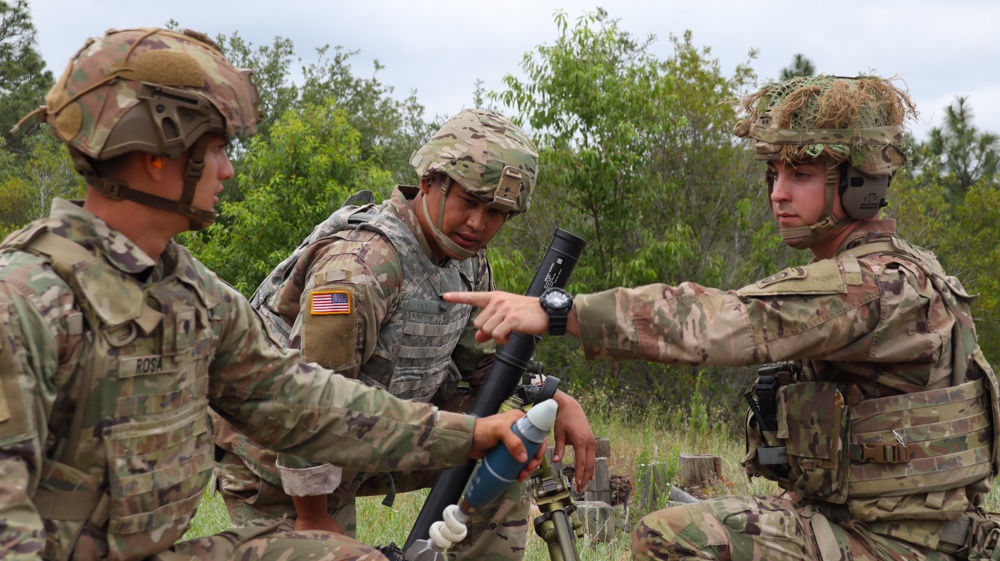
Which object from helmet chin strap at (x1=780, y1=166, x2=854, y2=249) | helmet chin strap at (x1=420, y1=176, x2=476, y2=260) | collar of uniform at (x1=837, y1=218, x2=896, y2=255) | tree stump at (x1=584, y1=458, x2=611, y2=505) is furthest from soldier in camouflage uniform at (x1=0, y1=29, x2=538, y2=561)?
tree stump at (x1=584, y1=458, x2=611, y2=505)

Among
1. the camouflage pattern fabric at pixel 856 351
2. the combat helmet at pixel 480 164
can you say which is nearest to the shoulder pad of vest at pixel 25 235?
the camouflage pattern fabric at pixel 856 351

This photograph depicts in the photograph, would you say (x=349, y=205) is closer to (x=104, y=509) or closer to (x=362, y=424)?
(x=362, y=424)

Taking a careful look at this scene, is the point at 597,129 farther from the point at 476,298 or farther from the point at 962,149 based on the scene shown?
the point at 962,149

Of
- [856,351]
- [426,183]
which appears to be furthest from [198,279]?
[856,351]

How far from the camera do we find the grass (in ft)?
19.7

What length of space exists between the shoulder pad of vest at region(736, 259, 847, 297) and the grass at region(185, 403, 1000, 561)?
2.44 metres

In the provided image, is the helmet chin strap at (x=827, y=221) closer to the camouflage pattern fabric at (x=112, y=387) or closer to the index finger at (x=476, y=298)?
the index finger at (x=476, y=298)

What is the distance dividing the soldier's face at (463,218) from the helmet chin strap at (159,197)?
1789 millimetres

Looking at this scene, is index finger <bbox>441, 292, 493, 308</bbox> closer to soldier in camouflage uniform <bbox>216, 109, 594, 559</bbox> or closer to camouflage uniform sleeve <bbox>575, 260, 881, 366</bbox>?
camouflage uniform sleeve <bbox>575, 260, 881, 366</bbox>

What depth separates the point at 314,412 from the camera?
11.5 feet

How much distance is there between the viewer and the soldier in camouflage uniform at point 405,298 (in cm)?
443

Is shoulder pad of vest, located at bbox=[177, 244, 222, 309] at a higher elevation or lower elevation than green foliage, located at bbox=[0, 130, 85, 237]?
lower

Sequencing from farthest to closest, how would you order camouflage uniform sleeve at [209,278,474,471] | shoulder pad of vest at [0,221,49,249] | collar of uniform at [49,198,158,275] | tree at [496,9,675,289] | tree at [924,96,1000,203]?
1. tree at [924,96,1000,203]
2. tree at [496,9,675,289]
3. camouflage uniform sleeve at [209,278,474,471]
4. collar of uniform at [49,198,158,275]
5. shoulder pad of vest at [0,221,49,249]

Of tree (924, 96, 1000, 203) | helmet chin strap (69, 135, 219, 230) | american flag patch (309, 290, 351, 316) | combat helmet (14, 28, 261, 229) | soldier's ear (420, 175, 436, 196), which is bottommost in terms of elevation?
american flag patch (309, 290, 351, 316)
